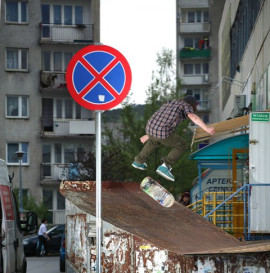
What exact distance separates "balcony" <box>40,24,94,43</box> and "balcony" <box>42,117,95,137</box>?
5.52 m

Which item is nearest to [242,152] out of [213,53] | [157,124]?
[157,124]

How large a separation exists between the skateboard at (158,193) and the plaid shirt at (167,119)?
2.19ft

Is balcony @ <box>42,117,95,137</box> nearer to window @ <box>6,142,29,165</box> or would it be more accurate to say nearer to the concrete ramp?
window @ <box>6,142,29,165</box>

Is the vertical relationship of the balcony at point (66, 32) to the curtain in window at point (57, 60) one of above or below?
above

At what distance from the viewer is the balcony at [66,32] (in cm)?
6544

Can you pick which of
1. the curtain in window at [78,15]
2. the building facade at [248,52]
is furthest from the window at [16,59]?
the building facade at [248,52]

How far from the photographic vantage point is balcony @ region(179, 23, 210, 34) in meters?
101

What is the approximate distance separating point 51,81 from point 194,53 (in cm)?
3819

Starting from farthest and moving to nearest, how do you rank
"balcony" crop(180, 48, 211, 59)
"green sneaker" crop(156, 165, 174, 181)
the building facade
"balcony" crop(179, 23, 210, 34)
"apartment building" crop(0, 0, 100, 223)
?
"balcony" crop(179, 23, 210, 34)
"balcony" crop(180, 48, 211, 59)
"apartment building" crop(0, 0, 100, 223)
the building facade
"green sneaker" crop(156, 165, 174, 181)

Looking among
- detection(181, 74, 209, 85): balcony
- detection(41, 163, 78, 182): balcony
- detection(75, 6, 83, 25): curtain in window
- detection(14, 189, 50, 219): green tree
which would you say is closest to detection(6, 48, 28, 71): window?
detection(75, 6, 83, 25): curtain in window

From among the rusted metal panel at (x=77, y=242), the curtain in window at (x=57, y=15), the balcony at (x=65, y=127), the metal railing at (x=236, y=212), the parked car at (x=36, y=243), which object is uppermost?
the curtain in window at (x=57, y=15)

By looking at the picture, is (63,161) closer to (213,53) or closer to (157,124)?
(213,53)

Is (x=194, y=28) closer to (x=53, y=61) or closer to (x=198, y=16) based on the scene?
(x=198, y=16)

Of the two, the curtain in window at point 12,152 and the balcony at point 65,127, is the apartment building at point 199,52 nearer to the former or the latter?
the balcony at point 65,127
